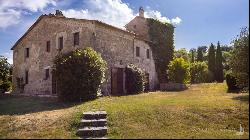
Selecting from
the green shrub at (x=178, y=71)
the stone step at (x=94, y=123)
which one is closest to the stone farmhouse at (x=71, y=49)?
the green shrub at (x=178, y=71)

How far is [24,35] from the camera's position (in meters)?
33.4

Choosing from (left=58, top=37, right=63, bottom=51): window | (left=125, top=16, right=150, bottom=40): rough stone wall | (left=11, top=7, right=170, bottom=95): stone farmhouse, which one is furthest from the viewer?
(left=125, top=16, right=150, bottom=40): rough stone wall

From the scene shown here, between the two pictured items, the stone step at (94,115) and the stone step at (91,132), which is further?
the stone step at (94,115)

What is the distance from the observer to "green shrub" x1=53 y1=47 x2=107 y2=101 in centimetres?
2027

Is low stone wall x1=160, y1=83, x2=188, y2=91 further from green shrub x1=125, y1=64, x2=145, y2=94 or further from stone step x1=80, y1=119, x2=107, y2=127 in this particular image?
stone step x1=80, y1=119, x2=107, y2=127

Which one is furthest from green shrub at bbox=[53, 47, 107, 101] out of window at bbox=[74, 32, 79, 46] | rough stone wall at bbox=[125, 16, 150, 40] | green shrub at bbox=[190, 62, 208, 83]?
green shrub at bbox=[190, 62, 208, 83]

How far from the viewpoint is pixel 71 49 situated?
26719 mm

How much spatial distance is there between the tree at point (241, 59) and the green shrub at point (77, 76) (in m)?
9.16

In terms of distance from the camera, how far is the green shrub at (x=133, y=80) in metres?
27.5

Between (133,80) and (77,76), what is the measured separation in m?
8.30

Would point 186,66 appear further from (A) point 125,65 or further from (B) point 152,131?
(B) point 152,131

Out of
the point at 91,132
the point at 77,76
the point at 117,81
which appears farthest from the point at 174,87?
the point at 91,132

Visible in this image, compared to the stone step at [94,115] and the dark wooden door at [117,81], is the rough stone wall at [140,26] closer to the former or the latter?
the dark wooden door at [117,81]

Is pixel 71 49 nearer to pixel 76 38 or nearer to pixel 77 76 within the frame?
pixel 76 38
